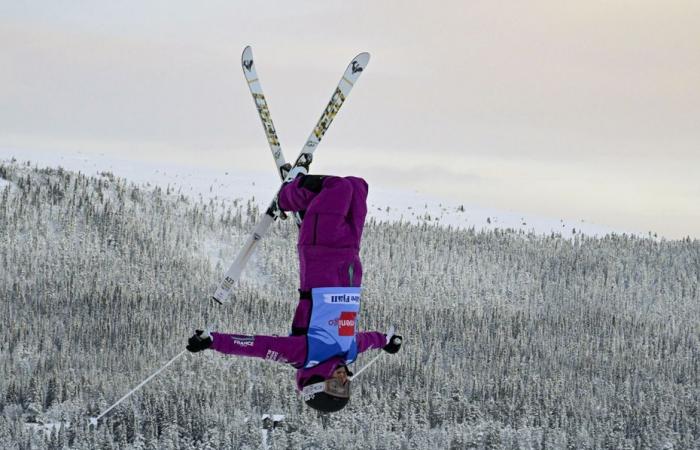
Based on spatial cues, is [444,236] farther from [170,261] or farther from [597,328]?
[170,261]

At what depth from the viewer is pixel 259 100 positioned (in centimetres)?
1672

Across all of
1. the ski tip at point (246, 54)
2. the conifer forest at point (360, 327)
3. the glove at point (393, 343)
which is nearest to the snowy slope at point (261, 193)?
the conifer forest at point (360, 327)

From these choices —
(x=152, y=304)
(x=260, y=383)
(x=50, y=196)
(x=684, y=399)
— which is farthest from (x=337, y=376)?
(x=50, y=196)

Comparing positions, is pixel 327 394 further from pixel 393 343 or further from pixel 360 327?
pixel 360 327

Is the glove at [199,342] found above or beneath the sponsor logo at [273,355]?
above

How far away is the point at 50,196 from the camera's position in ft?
116

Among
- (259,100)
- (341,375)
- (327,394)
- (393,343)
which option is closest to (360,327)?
(259,100)

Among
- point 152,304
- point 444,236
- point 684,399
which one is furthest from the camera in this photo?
point 444,236

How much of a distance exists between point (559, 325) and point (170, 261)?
12277 millimetres

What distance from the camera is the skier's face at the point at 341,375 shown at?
12352 mm

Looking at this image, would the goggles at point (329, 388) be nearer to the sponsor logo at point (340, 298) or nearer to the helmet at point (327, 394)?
the helmet at point (327, 394)

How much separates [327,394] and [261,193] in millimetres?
27919

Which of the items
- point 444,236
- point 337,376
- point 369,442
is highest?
point 444,236

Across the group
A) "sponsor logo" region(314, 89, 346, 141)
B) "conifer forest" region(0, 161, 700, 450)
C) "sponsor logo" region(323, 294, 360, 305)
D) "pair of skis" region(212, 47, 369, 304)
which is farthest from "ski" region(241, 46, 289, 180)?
"conifer forest" region(0, 161, 700, 450)
